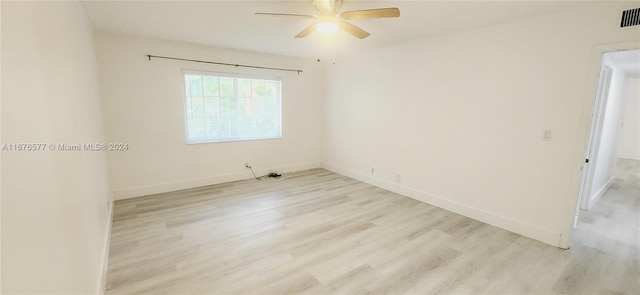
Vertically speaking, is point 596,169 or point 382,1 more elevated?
point 382,1

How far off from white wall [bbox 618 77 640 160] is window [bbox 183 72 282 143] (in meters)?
9.24

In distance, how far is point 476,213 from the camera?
3367mm

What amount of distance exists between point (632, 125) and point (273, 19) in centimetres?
1029

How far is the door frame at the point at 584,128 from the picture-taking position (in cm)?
238

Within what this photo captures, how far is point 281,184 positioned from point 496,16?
12.2 feet

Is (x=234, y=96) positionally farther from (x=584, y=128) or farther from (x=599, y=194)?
(x=599, y=194)

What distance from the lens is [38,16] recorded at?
45.1 inches

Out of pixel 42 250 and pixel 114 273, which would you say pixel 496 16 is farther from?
pixel 114 273

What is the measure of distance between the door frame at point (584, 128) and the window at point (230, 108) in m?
4.27

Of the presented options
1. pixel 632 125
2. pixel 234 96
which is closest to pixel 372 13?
pixel 234 96

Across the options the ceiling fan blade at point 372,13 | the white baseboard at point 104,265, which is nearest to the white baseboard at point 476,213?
the ceiling fan blade at point 372,13

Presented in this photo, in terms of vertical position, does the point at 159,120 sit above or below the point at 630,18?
below

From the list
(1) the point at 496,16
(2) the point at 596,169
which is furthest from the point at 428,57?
(2) the point at 596,169

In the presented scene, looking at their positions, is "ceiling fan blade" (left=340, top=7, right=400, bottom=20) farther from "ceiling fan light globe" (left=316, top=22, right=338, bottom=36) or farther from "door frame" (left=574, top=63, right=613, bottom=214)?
"door frame" (left=574, top=63, right=613, bottom=214)
